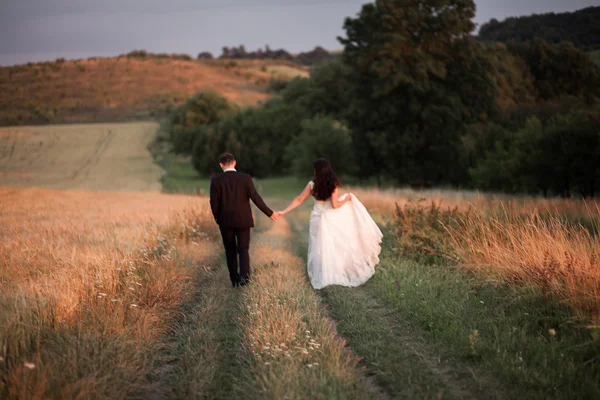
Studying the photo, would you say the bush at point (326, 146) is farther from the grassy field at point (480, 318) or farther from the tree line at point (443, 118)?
the grassy field at point (480, 318)

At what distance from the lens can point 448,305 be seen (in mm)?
6922

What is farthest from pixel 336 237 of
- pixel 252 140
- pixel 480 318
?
pixel 252 140

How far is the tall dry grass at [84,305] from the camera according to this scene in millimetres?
4427

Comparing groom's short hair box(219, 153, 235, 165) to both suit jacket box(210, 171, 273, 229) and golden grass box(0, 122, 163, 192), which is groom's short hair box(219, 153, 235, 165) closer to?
suit jacket box(210, 171, 273, 229)

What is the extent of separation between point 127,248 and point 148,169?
35.8 m

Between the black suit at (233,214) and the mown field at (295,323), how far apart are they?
0.46 m

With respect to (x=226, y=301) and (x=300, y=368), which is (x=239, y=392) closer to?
(x=300, y=368)

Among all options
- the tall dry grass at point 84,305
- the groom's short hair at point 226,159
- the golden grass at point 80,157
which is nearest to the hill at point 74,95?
the golden grass at point 80,157

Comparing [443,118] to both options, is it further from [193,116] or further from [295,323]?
[193,116]

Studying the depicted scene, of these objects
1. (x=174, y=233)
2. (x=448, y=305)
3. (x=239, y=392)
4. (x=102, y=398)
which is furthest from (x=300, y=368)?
(x=174, y=233)

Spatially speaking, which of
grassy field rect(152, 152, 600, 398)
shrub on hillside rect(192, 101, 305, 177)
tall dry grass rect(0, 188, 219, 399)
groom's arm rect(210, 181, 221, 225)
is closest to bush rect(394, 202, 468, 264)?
grassy field rect(152, 152, 600, 398)

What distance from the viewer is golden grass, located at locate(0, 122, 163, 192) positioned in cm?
1898

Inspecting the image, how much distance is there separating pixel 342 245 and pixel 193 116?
2386 inches

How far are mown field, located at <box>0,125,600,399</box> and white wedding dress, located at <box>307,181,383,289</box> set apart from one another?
0.42 m
